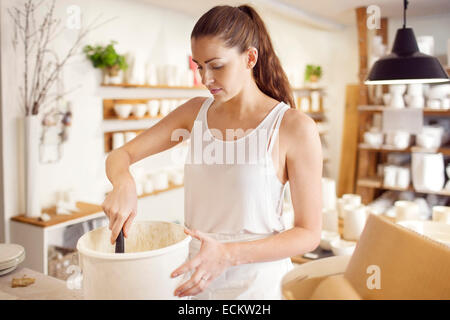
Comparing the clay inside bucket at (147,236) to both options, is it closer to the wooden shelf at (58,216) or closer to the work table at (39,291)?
the work table at (39,291)

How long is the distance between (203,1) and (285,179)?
2779mm

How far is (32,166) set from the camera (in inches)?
114

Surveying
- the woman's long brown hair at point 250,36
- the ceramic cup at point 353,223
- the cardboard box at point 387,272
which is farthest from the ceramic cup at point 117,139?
the cardboard box at point 387,272

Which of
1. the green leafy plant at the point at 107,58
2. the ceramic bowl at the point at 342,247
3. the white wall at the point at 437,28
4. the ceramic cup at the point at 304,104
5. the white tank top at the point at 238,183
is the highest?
the white wall at the point at 437,28

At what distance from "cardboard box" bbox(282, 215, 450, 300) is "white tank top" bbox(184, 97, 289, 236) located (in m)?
0.40

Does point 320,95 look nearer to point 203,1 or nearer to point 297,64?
point 297,64

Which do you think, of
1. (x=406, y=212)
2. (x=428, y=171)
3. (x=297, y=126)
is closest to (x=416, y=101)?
(x=428, y=171)

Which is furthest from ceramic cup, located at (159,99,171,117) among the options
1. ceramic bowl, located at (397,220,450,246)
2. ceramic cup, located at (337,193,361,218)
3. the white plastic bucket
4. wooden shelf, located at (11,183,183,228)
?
the white plastic bucket

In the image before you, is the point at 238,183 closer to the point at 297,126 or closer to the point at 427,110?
the point at 297,126

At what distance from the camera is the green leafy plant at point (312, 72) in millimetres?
5195

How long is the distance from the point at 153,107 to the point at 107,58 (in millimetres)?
638

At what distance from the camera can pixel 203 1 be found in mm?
3561

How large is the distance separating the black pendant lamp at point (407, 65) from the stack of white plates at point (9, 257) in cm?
180
